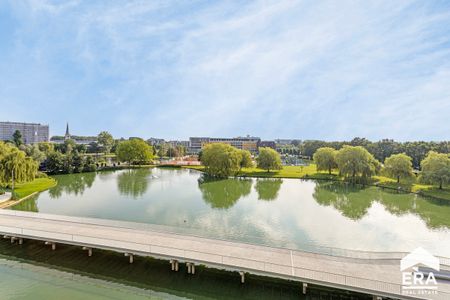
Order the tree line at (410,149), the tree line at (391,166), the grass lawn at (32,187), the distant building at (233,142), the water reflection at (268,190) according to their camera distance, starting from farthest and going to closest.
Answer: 1. the distant building at (233,142)
2. the tree line at (410,149)
3. the tree line at (391,166)
4. the water reflection at (268,190)
5. the grass lawn at (32,187)

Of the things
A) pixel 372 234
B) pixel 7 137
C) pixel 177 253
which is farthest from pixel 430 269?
pixel 7 137

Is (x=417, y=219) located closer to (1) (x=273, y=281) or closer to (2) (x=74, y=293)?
(1) (x=273, y=281)

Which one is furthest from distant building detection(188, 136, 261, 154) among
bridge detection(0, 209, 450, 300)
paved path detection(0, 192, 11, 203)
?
bridge detection(0, 209, 450, 300)

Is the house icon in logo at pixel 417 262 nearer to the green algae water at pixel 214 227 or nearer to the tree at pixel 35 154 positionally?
the green algae water at pixel 214 227

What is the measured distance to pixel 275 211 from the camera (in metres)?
23.6

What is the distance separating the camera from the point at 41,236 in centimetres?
1416

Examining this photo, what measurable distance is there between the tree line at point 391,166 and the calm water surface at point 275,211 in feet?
15.0

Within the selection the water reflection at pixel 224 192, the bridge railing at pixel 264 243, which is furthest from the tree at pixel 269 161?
the bridge railing at pixel 264 243

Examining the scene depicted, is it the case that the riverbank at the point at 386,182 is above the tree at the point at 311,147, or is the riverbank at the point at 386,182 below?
below

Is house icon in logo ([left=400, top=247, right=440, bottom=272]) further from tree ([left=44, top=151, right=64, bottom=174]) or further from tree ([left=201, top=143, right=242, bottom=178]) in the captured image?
tree ([left=44, top=151, right=64, bottom=174])

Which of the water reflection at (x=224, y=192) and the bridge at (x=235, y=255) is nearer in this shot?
the bridge at (x=235, y=255)

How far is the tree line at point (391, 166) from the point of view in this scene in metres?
33.4
